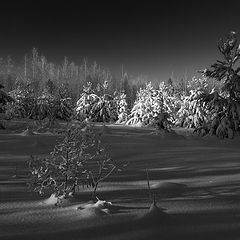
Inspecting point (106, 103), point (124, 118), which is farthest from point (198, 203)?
point (124, 118)

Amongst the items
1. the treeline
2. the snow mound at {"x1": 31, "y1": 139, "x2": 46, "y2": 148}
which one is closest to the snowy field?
the snow mound at {"x1": 31, "y1": 139, "x2": 46, "y2": 148}

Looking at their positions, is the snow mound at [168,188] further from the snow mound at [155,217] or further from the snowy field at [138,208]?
the snow mound at [155,217]

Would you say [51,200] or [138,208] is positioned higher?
[51,200]

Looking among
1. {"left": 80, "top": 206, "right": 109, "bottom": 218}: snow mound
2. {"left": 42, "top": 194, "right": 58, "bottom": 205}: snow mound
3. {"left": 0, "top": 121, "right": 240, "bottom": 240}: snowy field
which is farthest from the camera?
{"left": 42, "top": 194, "right": 58, "bottom": 205}: snow mound

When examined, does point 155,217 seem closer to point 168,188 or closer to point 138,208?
point 138,208

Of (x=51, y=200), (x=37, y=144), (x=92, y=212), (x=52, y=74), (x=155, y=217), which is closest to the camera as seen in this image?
(x=155, y=217)

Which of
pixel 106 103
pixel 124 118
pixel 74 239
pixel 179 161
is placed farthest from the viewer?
pixel 124 118

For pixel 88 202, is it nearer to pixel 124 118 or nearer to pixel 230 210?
pixel 230 210

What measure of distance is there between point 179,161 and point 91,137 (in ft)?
15.2

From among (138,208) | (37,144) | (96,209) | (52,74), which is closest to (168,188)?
(138,208)

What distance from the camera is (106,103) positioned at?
47281 millimetres

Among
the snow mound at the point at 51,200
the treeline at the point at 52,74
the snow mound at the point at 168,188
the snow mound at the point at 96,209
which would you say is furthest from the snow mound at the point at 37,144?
the treeline at the point at 52,74

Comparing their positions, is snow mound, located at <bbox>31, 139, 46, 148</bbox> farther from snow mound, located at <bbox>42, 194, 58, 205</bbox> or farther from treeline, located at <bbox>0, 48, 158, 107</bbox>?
treeline, located at <bbox>0, 48, 158, 107</bbox>

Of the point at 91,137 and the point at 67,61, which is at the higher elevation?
the point at 67,61
